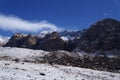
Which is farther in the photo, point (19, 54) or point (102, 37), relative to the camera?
point (102, 37)

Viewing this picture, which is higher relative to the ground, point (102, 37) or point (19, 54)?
point (102, 37)

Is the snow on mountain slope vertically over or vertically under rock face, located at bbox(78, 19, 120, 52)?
under

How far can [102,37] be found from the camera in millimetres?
146375

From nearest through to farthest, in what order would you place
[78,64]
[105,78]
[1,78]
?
[1,78] → [105,78] → [78,64]

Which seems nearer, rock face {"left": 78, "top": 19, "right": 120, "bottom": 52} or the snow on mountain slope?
the snow on mountain slope

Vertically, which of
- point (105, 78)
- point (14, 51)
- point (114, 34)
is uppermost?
point (114, 34)

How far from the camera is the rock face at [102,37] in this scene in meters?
133

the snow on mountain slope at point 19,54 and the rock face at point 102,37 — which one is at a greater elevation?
the rock face at point 102,37

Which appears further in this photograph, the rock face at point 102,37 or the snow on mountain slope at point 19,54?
the rock face at point 102,37

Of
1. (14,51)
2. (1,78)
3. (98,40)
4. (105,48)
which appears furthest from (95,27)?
(1,78)

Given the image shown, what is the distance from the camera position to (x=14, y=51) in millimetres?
49500

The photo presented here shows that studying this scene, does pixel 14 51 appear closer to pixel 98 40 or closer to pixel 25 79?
pixel 25 79

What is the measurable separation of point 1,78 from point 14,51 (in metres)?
25.9

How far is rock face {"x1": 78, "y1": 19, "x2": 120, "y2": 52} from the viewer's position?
133250 mm
